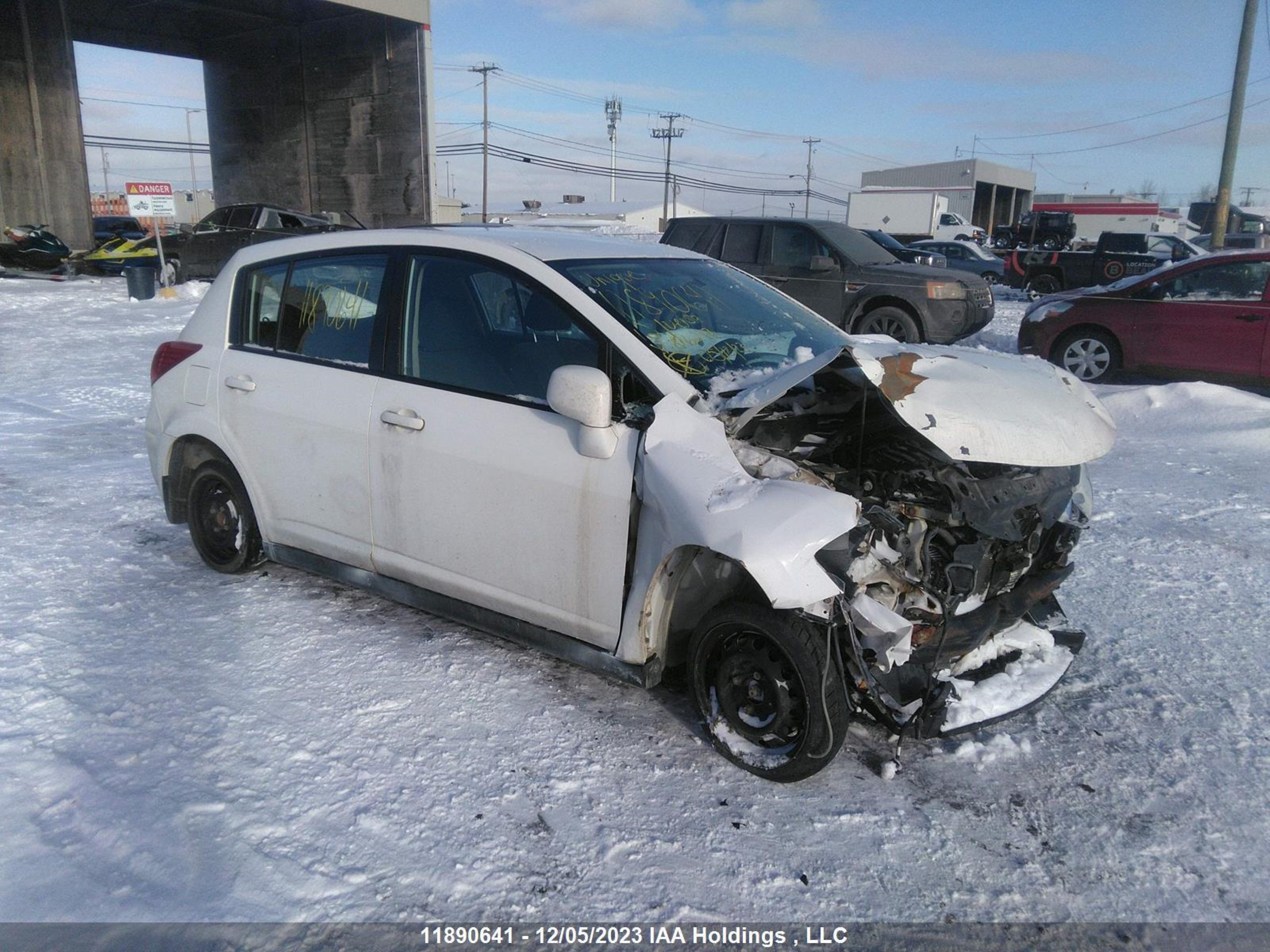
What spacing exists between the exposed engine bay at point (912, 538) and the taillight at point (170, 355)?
3.05 m

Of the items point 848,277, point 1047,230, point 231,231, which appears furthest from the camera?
point 1047,230

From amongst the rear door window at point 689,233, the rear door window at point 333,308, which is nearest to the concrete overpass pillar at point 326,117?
the rear door window at point 689,233

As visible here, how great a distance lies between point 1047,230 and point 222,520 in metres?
35.2

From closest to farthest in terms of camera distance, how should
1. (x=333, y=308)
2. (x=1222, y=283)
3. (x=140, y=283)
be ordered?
(x=333, y=308) → (x=1222, y=283) → (x=140, y=283)

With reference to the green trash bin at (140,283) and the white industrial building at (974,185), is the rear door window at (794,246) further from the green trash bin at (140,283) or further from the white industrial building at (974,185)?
the white industrial building at (974,185)

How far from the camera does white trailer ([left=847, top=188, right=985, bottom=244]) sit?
41562mm

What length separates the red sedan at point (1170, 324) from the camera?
924cm

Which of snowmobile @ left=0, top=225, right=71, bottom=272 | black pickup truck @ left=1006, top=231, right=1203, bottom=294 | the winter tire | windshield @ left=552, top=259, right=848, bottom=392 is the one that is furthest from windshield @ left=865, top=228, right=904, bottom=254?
snowmobile @ left=0, top=225, right=71, bottom=272

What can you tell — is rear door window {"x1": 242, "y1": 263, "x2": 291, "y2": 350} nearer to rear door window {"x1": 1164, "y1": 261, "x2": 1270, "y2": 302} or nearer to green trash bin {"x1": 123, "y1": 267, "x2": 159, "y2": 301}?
rear door window {"x1": 1164, "y1": 261, "x2": 1270, "y2": 302}

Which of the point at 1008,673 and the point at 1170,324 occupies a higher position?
the point at 1170,324

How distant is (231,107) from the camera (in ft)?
104

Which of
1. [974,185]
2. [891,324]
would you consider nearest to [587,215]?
[974,185]

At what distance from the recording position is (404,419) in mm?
3604

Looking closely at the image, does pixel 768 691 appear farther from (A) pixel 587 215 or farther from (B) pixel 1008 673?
(A) pixel 587 215
